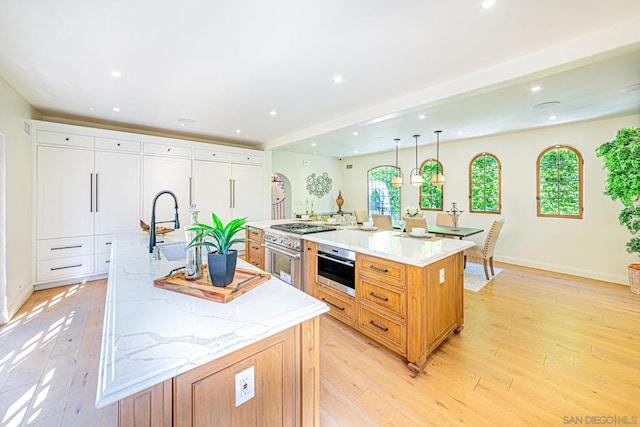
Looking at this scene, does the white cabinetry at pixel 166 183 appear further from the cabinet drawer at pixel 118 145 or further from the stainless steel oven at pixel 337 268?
the stainless steel oven at pixel 337 268

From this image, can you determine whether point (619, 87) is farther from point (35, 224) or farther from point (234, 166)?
point (35, 224)

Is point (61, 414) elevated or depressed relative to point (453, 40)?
depressed

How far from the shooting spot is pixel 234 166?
221 inches

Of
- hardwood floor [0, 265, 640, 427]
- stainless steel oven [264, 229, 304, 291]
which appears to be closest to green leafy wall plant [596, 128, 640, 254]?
hardwood floor [0, 265, 640, 427]

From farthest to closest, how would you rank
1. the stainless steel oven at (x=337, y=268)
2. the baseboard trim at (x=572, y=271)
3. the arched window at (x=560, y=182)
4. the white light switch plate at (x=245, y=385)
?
the arched window at (x=560, y=182) → the baseboard trim at (x=572, y=271) → the stainless steel oven at (x=337, y=268) → the white light switch plate at (x=245, y=385)

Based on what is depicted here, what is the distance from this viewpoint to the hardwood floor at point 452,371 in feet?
5.32

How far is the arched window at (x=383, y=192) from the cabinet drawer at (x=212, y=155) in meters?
4.38

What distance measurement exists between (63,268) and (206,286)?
4305 millimetres

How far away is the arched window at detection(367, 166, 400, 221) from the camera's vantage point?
7.41 meters

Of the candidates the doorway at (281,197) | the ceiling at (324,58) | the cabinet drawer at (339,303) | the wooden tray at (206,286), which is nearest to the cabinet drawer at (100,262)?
the ceiling at (324,58)

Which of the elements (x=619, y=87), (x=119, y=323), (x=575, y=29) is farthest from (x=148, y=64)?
(x=619, y=87)

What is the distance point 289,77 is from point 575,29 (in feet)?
8.11

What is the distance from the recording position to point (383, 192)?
25.5 feet

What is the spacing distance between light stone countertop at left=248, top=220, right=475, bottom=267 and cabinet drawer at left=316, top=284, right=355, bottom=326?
1.72ft
